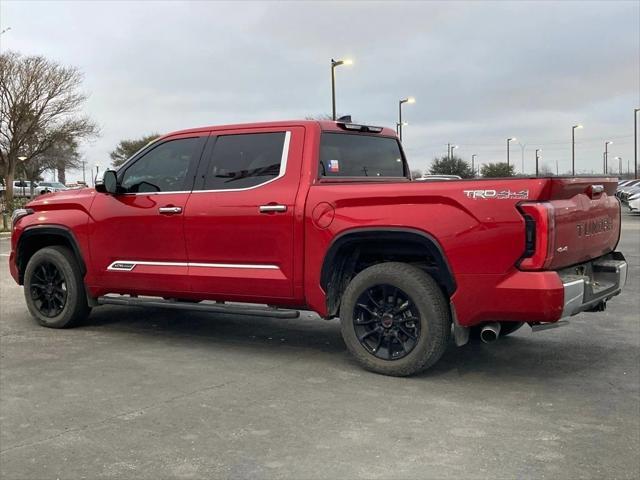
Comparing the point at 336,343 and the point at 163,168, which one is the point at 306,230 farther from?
the point at 163,168

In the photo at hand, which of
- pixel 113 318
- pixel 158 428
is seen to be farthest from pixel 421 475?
pixel 113 318

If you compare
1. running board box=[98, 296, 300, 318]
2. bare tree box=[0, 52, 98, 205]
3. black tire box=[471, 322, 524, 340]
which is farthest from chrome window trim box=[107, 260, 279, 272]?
bare tree box=[0, 52, 98, 205]

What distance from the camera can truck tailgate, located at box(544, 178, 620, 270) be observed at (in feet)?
13.9

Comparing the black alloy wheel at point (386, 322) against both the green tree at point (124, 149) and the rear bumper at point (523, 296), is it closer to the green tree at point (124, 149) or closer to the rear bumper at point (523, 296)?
the rear bumper at point (523, 296)

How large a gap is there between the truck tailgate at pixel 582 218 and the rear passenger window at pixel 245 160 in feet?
7.26

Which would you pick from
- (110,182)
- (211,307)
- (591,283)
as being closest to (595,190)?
(591,283)

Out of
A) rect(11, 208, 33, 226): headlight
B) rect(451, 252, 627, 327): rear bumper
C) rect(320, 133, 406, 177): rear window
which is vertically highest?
rect(320, 133, 406, 177): rear window

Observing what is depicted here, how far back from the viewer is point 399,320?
480cm

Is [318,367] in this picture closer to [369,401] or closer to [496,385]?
[369,401]

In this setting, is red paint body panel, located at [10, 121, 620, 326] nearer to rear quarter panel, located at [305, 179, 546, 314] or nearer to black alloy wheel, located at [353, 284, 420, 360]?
rear quarter panel, located at [305, 179, 546, 314]

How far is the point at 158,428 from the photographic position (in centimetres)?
381

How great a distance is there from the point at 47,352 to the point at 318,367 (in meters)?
2.47

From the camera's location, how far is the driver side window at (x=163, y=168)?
19.1ft

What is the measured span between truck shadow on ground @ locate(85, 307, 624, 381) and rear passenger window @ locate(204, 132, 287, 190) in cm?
153
